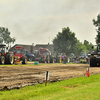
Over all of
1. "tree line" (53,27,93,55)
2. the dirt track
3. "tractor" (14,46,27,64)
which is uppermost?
"tree line" (53,27,93,55)

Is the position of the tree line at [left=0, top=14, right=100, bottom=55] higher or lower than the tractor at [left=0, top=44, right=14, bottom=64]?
higher

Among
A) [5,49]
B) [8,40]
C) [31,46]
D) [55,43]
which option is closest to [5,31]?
[8,40]

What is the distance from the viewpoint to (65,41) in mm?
71938

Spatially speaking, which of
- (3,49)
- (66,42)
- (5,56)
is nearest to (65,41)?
(66,42)

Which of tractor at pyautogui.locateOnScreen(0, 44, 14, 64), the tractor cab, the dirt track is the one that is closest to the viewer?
the dirt track

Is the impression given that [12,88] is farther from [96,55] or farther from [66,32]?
[66,32]

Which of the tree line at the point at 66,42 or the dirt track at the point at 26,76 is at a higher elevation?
the tree line at the point at 66,42

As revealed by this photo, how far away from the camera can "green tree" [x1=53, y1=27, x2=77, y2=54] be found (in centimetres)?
7006

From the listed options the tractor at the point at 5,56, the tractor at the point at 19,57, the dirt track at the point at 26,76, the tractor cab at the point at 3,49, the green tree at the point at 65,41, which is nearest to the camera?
the dirt track at the point at 26,76

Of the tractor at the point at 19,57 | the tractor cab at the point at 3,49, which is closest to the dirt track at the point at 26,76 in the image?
the tractor cab at the point at 3,49

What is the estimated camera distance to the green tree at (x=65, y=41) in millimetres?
70062

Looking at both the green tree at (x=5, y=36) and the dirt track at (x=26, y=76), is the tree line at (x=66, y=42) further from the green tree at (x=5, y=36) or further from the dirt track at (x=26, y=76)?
the dirt track at (x=26, y=76)

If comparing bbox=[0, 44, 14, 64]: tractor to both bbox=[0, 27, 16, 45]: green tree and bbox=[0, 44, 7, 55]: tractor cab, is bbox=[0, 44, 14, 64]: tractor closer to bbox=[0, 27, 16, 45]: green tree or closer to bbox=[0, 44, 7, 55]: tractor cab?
bbox=[0, 44, 7, 55]: tractor cab

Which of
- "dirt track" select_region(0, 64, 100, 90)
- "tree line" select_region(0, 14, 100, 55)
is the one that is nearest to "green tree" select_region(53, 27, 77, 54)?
"tree line" select_region(0, 14, 100, 55)
